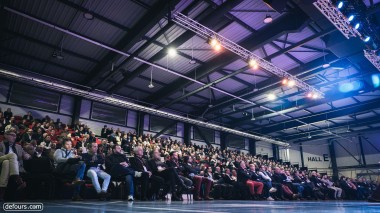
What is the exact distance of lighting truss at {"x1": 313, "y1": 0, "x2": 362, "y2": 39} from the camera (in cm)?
529

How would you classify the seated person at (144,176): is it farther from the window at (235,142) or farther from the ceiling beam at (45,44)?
the window at (235,142)

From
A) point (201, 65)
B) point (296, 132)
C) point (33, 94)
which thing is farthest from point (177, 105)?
point (296, 132)

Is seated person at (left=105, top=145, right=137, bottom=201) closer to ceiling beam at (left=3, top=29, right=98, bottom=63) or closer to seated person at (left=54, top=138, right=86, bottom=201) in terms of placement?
seated person at (left=54, top=138, right=86, bottom=201)

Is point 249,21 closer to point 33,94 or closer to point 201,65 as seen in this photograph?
point 201,65

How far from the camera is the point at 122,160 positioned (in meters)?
4.77

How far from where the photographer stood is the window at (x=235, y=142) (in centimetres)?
1788

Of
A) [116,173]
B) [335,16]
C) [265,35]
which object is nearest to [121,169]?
[116,173]

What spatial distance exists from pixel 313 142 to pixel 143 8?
63.6 ft

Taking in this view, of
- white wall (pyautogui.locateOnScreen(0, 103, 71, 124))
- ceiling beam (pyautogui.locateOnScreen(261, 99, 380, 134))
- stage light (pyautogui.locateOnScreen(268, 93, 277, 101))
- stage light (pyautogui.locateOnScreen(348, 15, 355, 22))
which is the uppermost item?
stage light (pyautogui.locateOnScreen(268, 93, 277, 101))

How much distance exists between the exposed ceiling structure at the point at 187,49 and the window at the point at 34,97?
75 cm

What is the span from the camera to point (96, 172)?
4367 millimetres

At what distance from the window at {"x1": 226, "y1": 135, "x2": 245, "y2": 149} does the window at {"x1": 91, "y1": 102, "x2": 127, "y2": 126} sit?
833 cm

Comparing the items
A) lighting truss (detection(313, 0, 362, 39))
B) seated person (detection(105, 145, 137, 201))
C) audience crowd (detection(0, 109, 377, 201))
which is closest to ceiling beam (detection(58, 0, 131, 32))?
audience crowd (detection(0, 109, 377, 201))

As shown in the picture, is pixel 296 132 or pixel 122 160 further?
pixel 296 132
